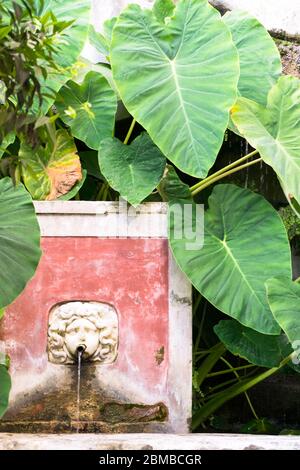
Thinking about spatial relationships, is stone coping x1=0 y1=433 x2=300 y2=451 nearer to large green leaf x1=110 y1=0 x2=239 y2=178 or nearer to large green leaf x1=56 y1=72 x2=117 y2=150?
large green leaf x1=110 y1=0 x2=239 y2=178

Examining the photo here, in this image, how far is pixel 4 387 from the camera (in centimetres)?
386

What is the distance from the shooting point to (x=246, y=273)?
13.4 ft

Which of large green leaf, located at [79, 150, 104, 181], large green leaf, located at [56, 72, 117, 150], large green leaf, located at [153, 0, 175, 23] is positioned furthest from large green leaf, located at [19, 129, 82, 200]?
large green leaf, located at [153, 0, 175, 23]

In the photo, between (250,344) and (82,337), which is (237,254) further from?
(82,337)

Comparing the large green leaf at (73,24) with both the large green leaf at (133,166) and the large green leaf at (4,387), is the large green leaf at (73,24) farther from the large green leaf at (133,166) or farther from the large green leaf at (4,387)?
the large green leaf at (4,387)

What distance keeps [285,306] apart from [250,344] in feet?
1.38

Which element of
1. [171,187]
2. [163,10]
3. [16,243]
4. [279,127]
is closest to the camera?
[16,243]

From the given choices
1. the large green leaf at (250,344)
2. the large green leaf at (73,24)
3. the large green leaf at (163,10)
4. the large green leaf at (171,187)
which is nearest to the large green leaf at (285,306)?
the large green leaf at (250,344)

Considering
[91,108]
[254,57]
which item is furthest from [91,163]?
[254,57]

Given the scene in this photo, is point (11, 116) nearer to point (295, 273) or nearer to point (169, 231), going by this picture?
point (169, 231)

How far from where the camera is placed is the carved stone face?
4.00 m

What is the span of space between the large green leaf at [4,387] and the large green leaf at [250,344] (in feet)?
3.25

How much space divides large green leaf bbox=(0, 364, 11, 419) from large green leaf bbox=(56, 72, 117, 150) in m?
1.20
